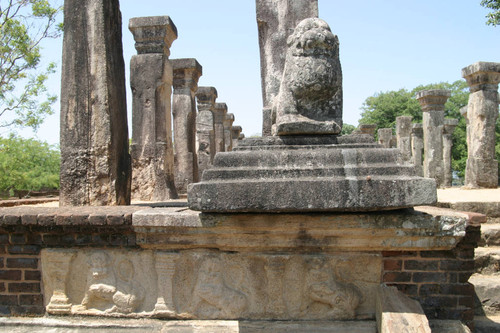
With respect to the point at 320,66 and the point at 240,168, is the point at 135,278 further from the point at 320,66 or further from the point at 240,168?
the point at 320,66

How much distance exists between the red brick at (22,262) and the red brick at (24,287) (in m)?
0.13

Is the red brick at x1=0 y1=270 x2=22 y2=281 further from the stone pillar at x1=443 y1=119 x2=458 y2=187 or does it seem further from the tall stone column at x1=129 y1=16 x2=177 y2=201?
the stone pillar at x1=443 y1=119 x2=458 y2=187

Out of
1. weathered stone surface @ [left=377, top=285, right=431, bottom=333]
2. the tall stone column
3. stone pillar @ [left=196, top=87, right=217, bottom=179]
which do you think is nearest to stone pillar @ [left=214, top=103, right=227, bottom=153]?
stone pillar @ [left=196, top=87, right=217, bottom=179]

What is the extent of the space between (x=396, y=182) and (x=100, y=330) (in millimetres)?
2269

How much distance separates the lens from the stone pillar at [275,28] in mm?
5352

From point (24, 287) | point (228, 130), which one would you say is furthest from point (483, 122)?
point (228, 130)

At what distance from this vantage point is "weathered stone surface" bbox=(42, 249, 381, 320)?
289 centimetres

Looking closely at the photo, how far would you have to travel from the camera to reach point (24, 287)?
315cm

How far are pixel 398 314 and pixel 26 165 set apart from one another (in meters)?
19.2

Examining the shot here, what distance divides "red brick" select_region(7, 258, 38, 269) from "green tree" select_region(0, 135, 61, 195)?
48.5ft

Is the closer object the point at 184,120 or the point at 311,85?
the point at 311,85

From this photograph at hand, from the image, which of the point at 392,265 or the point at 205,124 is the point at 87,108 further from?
the point at 205,124

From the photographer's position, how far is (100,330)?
9.88ft

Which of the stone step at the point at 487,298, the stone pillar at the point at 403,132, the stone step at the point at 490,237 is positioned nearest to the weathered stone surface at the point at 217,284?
the stone step at the point at 487,298
